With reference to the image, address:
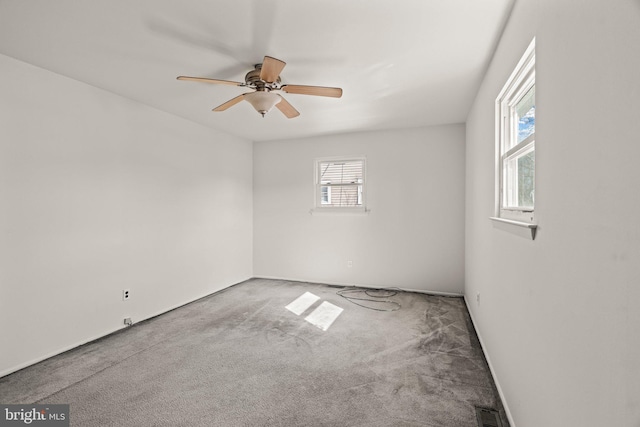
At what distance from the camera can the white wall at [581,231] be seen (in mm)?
740

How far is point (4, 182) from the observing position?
2.41 m

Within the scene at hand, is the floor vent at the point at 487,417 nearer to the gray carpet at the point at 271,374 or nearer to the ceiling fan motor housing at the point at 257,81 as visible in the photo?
the gray carpet at the point at 271,374

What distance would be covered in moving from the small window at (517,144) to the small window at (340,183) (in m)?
2.77

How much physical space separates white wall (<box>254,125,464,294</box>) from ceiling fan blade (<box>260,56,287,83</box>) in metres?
2.77

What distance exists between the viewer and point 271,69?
7.35 ft

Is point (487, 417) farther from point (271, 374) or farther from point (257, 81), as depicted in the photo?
point (257, 81)

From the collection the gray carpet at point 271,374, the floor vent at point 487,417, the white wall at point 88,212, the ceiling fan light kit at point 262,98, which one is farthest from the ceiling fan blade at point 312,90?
the floor vent at point 487,417

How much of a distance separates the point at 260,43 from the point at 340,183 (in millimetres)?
3101

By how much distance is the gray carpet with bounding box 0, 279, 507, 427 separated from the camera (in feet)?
6.43

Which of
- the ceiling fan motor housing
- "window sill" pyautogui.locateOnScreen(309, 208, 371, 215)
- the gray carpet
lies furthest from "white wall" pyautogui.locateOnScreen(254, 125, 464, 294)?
the ceiling fan motor housing

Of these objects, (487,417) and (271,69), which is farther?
(271,69)

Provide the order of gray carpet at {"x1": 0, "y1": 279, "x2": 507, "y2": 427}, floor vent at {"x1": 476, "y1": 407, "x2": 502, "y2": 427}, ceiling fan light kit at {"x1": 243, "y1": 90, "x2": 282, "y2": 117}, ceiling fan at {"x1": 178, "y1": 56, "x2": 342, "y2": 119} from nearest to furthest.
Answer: floor vent at {"x1": 476, "y1": 407, "x2": 502, "y2": 427}
gray carpet at {"x1": 0, "y1": 279, "x2": 507, "y2": 427}
ceiling fan at {"x1": 178, "y1": 56, "x2": 342, "y2": 119}
ceiling fan light kit at {"x1": 243, "y1": 90, "x2": 282, "y2": 117}

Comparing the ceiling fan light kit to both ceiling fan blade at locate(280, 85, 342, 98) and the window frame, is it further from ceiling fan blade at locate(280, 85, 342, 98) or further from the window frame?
the window frame

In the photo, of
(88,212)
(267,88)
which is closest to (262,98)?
(267,88)
